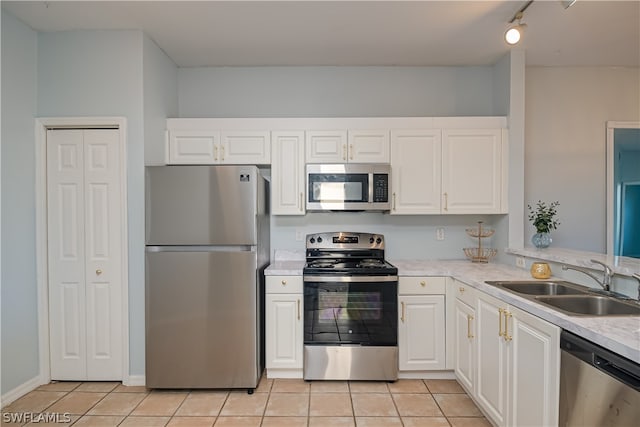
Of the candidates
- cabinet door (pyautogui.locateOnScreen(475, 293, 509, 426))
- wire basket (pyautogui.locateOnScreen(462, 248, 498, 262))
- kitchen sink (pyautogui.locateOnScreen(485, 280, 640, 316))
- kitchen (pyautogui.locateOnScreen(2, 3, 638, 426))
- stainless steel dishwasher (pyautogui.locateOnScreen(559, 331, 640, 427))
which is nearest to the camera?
stainless steel dishwasher (pyautogui.locateOnScreen(559, 331, 640, 427))

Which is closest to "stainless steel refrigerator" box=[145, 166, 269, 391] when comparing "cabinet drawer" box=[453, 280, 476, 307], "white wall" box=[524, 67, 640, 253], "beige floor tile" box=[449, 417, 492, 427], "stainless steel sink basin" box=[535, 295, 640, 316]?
"beige floor tile" box=[449, 417, 492, 427]

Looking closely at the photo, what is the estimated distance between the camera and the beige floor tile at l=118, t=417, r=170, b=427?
7.47ft

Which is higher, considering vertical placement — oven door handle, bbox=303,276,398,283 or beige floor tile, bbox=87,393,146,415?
oven door handle, bbox=303,276,398,283

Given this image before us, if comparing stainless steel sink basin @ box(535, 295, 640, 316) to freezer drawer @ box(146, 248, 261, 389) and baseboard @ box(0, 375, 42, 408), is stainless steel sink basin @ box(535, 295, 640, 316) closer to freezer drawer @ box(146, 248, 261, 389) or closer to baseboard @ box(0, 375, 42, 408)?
freezer drawer @ box(146, 248, 261, 389)

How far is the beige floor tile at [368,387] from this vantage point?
271 centimetres

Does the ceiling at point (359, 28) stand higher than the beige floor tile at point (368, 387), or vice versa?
the ceiling at point (359, 28)

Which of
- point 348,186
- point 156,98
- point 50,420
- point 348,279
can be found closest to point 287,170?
point 348,186

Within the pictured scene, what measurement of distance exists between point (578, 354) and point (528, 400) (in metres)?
0.47

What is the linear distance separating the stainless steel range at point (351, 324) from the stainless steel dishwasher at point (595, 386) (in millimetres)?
1367

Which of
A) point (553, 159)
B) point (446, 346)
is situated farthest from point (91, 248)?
point (553, 159)

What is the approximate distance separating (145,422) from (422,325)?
6.81 ft

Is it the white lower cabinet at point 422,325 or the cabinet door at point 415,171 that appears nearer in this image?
the white lower cabinet at point 422,325

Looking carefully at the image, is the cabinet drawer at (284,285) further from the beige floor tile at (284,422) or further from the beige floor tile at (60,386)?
the beige floor tile at (60,386)

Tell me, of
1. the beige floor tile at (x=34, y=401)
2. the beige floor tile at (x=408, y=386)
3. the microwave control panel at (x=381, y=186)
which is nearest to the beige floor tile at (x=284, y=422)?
the beige floor tile at (x=408, y=386)
